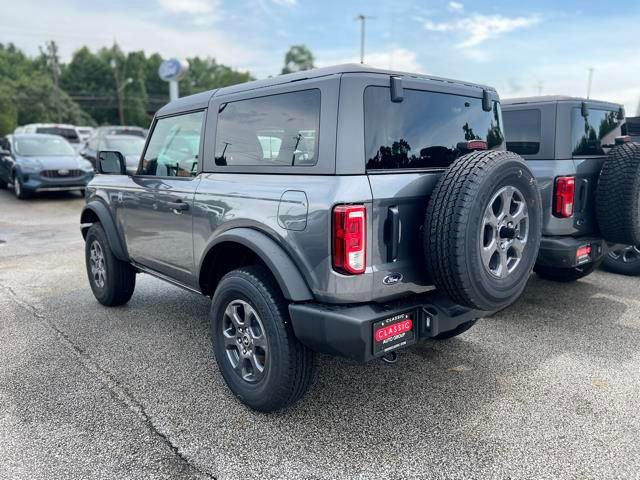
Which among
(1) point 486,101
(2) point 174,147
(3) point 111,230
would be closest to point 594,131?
(1) point 486,101

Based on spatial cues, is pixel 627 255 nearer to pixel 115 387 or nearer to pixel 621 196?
pixel 621 196

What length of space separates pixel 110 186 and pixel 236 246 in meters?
2.05

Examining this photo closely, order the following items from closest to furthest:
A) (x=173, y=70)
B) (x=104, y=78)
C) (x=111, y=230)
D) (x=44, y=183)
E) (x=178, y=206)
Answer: (x=178, y=206)
(x=111, y=230)
(x=44, y=183)
(x=173, y=70)
(x=104, y=78)

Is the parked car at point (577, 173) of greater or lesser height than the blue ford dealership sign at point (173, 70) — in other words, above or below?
below

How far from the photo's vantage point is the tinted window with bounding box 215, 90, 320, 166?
276 centimetres

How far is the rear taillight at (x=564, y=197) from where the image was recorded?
4367 mm

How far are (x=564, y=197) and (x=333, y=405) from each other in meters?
2.73

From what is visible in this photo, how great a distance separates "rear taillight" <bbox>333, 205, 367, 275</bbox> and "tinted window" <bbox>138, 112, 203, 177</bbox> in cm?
153

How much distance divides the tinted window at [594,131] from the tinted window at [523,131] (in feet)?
1.01

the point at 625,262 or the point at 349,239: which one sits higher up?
the point at 349,239

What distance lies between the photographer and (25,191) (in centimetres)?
1245

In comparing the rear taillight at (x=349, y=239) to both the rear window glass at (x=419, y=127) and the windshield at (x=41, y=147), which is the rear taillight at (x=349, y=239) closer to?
the rear window glass at (x=419, y=127)

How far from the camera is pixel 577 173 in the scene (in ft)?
14.7

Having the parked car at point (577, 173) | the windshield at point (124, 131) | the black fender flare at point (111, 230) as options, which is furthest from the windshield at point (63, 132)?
the parked car at point (577, 173)
